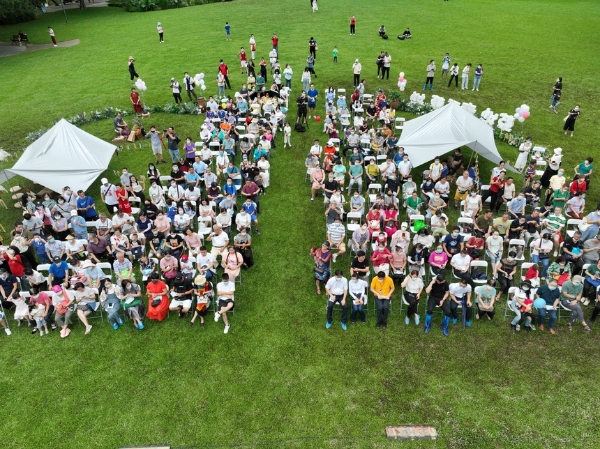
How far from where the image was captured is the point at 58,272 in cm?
1195

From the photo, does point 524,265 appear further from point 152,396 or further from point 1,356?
point 1,356

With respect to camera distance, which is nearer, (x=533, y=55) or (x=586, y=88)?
(x=586, y=88)

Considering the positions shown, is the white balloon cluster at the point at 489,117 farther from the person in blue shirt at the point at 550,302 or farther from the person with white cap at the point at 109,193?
the person with white cap at the point at 109,193

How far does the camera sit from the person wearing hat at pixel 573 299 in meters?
10.8

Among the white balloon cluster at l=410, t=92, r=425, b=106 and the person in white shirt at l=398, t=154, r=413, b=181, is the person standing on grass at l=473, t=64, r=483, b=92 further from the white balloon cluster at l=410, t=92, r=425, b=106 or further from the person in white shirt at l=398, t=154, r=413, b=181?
the person in white shirt at l=398, t=154, r=413, b=181

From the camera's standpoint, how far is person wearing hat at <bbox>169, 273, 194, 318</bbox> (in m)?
11.4

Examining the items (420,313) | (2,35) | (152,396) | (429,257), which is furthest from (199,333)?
(2,35)

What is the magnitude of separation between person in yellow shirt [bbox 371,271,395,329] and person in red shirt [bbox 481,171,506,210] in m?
6.61

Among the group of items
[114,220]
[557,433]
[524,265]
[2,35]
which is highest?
[2,35]

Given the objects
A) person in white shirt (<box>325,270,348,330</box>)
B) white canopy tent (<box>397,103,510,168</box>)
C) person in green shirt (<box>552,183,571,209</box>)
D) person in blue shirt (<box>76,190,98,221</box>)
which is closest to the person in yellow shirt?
person in white shirt (<box>325,270,348,330</box>)

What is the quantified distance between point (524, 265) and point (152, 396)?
403 inches

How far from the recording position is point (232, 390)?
31.6ft

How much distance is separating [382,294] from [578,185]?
9.17m

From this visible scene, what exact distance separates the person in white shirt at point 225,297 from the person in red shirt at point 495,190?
388 inches
